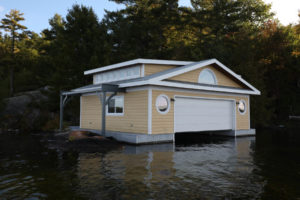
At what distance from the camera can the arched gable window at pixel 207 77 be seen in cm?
1623

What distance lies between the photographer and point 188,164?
8.51 meters

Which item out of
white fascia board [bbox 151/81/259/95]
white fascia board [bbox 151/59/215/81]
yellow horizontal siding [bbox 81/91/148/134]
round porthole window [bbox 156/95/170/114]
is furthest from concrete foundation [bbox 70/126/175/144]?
white fascia board [bbox 151/59/215/81]

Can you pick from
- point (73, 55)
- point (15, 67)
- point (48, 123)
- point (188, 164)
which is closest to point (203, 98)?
point (188, 164)

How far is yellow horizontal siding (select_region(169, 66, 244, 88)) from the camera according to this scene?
1514 centimetres

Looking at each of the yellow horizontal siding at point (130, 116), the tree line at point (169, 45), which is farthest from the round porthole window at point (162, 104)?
the tree line at point (169, 45)

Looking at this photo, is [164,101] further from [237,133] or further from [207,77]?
[237,133]

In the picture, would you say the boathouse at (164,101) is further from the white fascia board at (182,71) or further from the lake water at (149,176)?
the lake water at (149,176)

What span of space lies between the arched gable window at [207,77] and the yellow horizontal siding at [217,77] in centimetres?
23

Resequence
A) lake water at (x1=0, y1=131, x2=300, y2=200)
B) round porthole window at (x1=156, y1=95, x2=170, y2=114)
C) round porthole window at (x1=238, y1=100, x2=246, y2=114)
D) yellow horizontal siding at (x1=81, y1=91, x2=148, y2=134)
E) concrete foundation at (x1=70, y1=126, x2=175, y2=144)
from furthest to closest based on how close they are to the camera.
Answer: round porthole window at (x1=238, y1=100, x2=246, y2=114)
round porthole window at (x1=156, y1=95, x2=170, y2=114)
yellow horizontal siding at (x1=81, y1=91, x2=148, y2=134)
concrete foundation at (x1=70, y1=126, x2=175, y2=144)
lake water at (x1=0, y1=131, x2=300, y2=200)

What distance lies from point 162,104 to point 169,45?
27999 mm

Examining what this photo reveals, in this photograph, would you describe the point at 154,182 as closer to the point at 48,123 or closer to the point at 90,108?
the point at 90,108

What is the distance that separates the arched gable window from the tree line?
1298 cm

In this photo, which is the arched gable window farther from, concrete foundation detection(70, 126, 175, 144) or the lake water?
the lake water

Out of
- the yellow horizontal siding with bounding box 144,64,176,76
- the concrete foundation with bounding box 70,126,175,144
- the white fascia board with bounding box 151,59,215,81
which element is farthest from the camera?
the yellow horizontal siding with bounding box 144,64,176,76
